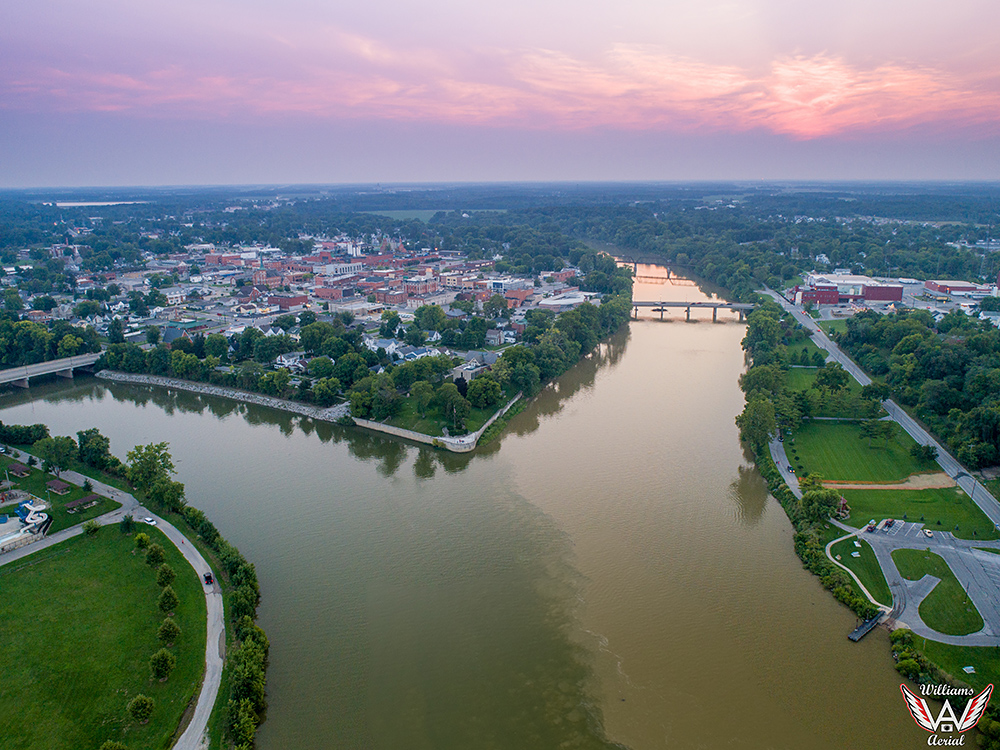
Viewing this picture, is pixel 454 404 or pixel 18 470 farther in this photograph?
pixel 454 404

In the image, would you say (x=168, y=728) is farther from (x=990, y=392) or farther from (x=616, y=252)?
(x=616, y=252)

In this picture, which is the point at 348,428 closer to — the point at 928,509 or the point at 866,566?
the point at 866,566

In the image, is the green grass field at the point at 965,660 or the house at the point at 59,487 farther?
the house at the point at 59,487

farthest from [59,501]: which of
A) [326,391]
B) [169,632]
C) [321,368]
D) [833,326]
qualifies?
[833,326]

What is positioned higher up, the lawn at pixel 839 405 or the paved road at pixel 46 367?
the lawn at pixel 839 405

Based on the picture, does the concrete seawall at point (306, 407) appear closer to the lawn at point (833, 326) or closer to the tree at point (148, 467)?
the tree at point (148, 467)

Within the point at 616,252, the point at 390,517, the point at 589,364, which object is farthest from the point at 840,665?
the point at 616,252
